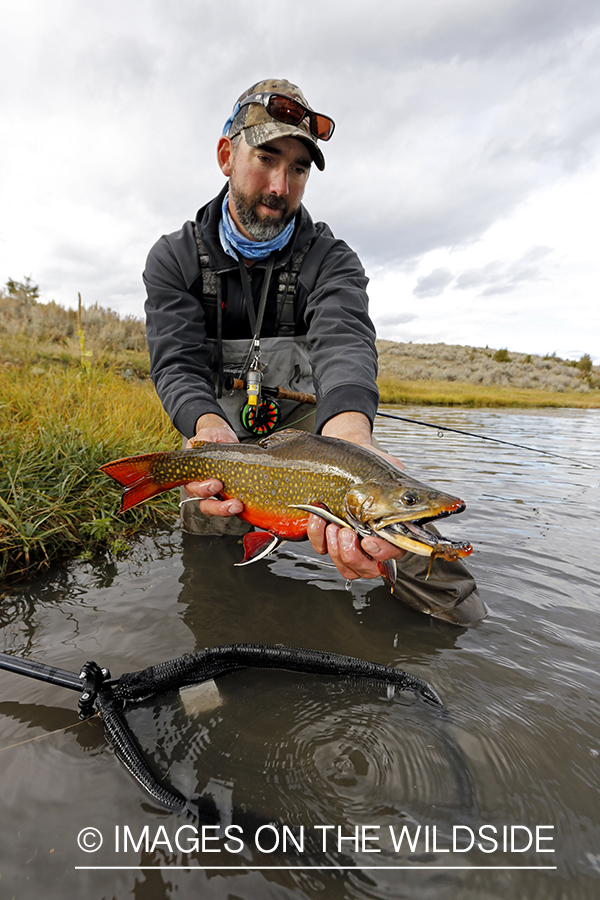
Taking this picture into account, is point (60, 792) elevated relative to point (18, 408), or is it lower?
lower

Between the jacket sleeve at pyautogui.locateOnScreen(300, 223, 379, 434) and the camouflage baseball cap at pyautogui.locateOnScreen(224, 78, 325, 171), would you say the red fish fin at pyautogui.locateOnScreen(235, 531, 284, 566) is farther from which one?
the camouflage baseball cap at pyautogui.locateOnScreen(224, 78, 325, 171)

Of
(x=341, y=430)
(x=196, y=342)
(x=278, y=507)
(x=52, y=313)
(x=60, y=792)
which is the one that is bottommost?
(x=60, y=792)

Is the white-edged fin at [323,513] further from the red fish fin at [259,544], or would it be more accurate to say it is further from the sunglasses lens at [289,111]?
the sunglasses lens at [289,111]

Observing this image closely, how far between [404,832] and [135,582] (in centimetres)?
253

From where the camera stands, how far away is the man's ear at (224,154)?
4.16m

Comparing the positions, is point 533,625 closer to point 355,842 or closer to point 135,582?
point 355,842

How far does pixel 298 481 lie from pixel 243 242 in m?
2.69

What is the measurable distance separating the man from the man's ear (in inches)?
0.5

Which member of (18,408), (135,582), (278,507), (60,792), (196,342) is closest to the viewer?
(60,792)

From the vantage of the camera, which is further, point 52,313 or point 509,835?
point 52,313

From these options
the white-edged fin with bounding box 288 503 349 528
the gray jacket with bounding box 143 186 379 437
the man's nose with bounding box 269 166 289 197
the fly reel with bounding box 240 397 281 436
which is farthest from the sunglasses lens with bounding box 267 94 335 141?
the white-edged fin with bounding box 288 503 349 528

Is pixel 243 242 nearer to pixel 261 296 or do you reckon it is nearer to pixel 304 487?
pixel 261 296

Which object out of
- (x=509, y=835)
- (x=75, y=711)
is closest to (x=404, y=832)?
(x=509, y=835)

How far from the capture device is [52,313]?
13.4m
